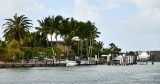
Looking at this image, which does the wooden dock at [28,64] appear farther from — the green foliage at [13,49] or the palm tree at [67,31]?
the palm tree at [67,31]

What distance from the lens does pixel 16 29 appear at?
14500 centimetres

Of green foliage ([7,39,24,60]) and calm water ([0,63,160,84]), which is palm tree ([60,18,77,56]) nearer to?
green foliage ([7,39,24,60])

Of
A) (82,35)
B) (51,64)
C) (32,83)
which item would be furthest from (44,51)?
(32,83)

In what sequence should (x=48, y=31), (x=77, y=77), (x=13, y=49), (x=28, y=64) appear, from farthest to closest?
1. (x=48, y=31)
2. (x=13, y=49)
3. (x=28, y=64)
4. (x=77, y=77)

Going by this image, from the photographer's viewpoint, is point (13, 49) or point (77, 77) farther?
point (13, 49)

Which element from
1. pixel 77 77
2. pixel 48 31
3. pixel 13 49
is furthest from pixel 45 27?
pixel 77 77

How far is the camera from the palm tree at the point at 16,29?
14562cm

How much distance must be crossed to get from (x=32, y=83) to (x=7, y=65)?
224 ft

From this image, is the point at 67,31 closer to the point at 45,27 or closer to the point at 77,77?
the point at 45,27

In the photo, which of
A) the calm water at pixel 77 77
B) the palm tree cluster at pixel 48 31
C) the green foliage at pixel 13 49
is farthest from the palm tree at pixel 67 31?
the calm water at pixel 77 77

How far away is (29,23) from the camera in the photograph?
151 meters

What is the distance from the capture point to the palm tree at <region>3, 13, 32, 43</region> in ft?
478

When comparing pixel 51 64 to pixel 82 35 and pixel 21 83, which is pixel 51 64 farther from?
pixel 21 83

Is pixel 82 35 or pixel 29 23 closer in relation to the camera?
pixel 29 23
